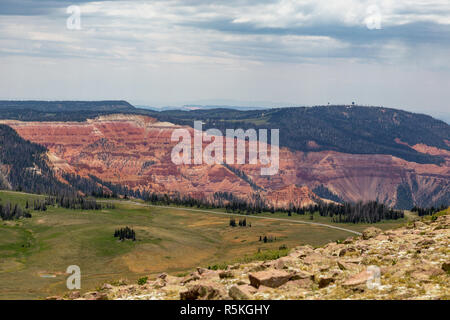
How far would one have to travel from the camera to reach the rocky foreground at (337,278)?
2784cm

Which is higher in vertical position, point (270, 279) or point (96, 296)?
point (270, 279)

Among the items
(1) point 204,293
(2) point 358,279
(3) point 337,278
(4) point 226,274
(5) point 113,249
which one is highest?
(2) point 358,279

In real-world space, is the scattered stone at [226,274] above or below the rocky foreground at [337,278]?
below

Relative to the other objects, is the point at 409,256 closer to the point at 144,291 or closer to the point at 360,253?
the point at 360,253

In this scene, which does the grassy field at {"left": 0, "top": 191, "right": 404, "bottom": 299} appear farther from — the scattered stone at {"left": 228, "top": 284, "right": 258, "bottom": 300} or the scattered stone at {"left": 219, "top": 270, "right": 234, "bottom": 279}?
the scattered stone at {"left": 228, "top": 284, "right": 258, "bottom": 300}

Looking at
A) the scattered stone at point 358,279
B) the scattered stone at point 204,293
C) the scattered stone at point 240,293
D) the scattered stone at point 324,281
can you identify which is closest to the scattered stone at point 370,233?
the scattered stone at point 358,279

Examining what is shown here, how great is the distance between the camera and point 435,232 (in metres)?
43.6

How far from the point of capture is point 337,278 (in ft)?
101

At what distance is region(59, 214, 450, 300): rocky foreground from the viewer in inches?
1096

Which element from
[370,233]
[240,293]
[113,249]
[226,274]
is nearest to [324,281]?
[240,293]

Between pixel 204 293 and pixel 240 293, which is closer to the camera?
pixel 240 293

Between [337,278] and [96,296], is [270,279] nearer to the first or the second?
[337,278]

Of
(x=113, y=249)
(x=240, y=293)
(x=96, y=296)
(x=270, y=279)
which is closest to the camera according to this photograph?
(x=240, y=293)

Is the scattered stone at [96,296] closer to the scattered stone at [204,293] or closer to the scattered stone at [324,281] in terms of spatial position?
the scattered stone at [204,293]
